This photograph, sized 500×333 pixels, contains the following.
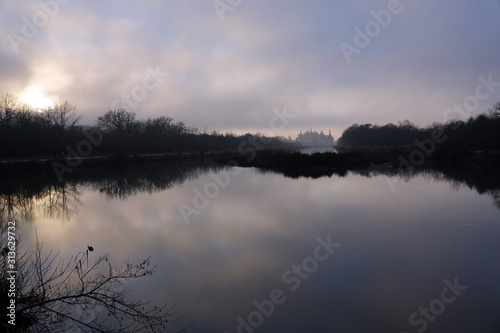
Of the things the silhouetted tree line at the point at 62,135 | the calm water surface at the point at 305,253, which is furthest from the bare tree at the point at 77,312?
the silhouetted tree line at the point at 62,135

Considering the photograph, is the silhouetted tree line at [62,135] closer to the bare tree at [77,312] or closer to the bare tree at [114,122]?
the bare tree at [114,122]

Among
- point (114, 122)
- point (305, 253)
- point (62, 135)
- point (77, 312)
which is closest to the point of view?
point (77, 312)

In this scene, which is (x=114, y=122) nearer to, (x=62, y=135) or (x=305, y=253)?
(x=62, y=135)

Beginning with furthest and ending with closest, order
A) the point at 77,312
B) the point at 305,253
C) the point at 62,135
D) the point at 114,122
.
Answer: the point at 114,122 → the point at 62,135 → the point at 305,253 → the point at 77,312

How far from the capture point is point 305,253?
23.5 feet

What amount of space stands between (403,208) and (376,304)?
8.17 meters

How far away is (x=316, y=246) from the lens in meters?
7.62

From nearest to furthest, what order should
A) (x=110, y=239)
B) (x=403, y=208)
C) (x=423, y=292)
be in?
(x=423, y=292) → (x=110, y=239) → (x=403, y=208)

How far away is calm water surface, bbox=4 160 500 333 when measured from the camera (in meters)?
4.54

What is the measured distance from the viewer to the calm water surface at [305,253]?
454 cm

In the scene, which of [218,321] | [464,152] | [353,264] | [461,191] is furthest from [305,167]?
[218,321]

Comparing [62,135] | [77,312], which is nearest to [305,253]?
[77,312]

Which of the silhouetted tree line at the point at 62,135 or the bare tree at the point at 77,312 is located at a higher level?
the silhouetted tree line at the point at 62,135

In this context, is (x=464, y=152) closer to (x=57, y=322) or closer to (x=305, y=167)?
(x=305, y=167)
